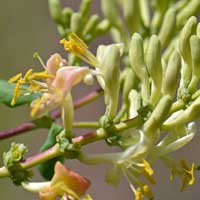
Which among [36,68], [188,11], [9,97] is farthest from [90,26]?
[36,68]

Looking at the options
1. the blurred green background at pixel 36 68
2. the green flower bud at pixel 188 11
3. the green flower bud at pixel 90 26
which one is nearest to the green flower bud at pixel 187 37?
the green flower bud at pixel 188 11

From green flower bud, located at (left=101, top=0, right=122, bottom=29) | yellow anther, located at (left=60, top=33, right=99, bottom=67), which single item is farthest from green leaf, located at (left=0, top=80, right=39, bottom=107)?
green flower bud, located at (left=101, top=0, right=122, bottom=29)

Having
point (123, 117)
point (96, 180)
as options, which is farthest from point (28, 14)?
point (123, 117)

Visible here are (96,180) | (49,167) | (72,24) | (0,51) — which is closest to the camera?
(49,167)

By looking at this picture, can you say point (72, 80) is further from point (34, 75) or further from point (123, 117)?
point (123, 117)

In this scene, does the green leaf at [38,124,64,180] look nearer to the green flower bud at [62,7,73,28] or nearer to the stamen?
the stamen
